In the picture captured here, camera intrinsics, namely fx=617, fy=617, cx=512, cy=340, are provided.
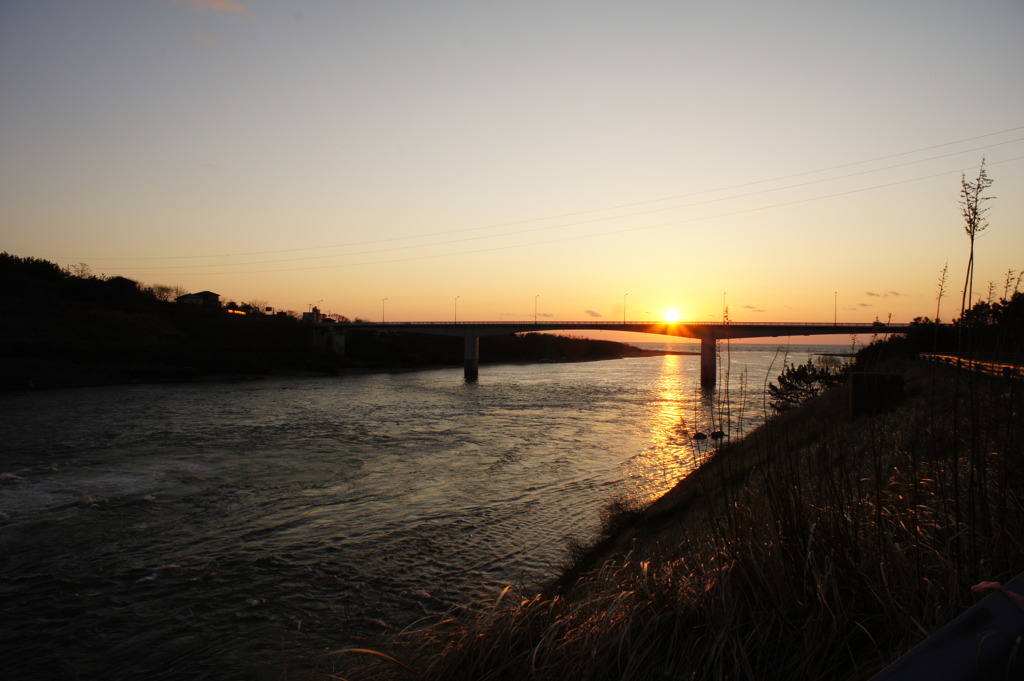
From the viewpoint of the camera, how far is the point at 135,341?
2830 inches

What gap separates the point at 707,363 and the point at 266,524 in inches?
2537

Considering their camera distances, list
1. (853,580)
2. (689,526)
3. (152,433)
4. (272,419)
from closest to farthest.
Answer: (853,580) < (689,526) < (152,433) < (272,419)

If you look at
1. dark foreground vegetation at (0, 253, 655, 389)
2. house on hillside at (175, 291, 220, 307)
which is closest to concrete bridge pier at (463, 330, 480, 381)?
dark foreground vegetation at (0, 253, 655, 389)

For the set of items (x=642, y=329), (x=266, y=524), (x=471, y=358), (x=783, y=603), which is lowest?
(x=266, y=524)

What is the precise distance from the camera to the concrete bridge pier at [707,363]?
70250 millimetres

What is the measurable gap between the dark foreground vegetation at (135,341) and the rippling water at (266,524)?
26.2m

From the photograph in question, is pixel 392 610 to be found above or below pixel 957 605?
below

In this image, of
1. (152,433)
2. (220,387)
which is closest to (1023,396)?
(152,433)

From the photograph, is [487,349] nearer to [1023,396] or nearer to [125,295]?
[125,295]

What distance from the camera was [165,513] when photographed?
578 inches

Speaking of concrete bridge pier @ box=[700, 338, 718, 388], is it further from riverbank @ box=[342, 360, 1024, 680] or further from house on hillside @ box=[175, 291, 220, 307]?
house on hillside @ box=[175, 291, 220, 307]

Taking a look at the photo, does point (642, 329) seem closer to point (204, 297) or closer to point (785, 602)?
point (785, 602)

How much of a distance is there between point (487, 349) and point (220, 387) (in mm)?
76885

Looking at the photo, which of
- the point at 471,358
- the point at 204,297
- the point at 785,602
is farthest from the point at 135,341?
the point at 785,602
